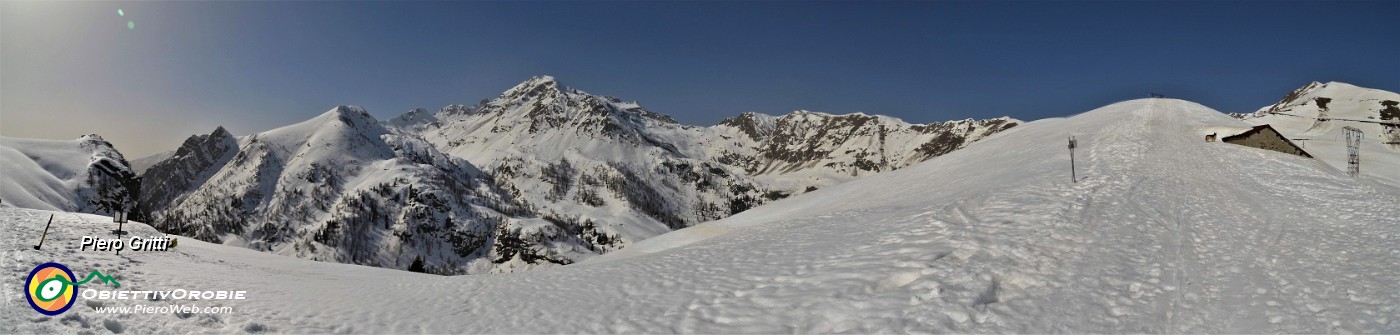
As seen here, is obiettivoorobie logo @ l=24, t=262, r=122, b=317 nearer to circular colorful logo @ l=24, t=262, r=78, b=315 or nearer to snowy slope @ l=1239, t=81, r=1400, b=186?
circular colorful logo @ l=24, t=262, r=78, b=315

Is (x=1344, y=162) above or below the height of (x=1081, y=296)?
above

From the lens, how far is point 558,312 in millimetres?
13258

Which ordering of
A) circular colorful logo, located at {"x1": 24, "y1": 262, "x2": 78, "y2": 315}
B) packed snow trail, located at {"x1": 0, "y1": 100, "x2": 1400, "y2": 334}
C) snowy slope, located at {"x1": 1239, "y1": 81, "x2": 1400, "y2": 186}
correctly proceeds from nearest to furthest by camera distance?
packed snow trail, located at {"x1": 0, "y1": 100, "x2": 1400, "y2": 334} → circular colorful logo, located at {"x1": 24, "y1": 262, "x2": 78, "y2": 315} → snowy slope, located at {"x1": 1239, "y1": 81, "x2": 1400, "y2": 186}

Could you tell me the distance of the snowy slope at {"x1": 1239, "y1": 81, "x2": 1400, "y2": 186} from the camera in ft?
221

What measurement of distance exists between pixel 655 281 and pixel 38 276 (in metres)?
16.2

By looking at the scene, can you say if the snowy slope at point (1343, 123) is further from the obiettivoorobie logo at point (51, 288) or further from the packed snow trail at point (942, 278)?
the obiettivoorobie logo at point (51, 288)

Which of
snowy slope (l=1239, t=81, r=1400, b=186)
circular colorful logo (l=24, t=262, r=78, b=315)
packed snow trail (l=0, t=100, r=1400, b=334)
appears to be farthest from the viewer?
snowy slope (l=1239, t=81, r=1400, b=186)

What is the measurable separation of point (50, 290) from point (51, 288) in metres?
0.13

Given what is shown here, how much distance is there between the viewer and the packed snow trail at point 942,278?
37.0ft

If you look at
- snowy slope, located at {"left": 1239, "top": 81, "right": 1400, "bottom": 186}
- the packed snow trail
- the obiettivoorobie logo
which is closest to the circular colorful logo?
the obiettivoorobie logo

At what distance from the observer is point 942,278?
40.7ft

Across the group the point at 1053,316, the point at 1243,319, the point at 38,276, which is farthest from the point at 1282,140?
the point at 38,276

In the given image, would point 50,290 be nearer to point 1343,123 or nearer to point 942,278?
point 942,278

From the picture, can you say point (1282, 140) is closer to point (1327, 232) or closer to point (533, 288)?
point (1327, 232)
